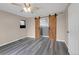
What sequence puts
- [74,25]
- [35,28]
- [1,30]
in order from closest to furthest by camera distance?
[74,25]
[1,30]
[35,28]

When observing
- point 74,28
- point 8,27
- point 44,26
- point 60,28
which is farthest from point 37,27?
point 74,28

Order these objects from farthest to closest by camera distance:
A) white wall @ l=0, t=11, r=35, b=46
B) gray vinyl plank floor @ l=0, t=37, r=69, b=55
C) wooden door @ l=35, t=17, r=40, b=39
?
wooden door @ l=35, t=17, r=40, b=39 → white wall @ l=0, t=11, r=35, b=46 → gray vinyl plank floor @ l=0, t=37, r=69, b=55

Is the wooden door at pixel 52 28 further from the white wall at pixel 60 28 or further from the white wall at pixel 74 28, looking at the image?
the white wall at pixel 74 28

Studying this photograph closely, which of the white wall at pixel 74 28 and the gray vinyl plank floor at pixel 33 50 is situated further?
the gray vinyl plank floor at pixel 33 50

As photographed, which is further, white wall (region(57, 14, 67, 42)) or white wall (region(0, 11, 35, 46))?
white wall (region(57, 14, 67, 42))

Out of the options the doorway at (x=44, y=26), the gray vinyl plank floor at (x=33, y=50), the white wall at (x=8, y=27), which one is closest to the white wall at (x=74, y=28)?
the gray vinyl plank floor at (x=33, y=50)

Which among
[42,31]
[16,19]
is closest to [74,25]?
[16,19]

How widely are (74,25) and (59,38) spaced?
10.4 ft

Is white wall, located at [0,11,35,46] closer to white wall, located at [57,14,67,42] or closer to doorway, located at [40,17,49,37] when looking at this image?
doorway, located at [40,17,49,37]

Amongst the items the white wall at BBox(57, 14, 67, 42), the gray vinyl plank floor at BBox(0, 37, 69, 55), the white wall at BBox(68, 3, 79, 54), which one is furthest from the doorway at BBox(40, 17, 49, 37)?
the white wall at BBox(68, 3, 79, 54)

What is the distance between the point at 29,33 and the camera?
7539 millimetres

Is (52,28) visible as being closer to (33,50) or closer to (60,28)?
(60,28)

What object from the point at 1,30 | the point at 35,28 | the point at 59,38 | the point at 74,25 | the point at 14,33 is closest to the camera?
the point at 74,25
